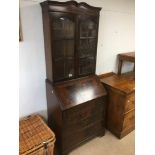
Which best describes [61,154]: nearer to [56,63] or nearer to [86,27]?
[56,63]

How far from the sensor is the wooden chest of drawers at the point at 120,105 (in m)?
2.21

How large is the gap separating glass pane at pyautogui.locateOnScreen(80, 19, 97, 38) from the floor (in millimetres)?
1627

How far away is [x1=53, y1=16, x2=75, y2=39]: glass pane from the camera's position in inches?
69.3

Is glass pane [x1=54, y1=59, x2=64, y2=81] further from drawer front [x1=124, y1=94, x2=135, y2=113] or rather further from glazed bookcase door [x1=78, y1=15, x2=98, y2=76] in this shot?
drawer front [x1=124, y1=94, x2=135, y2=113]

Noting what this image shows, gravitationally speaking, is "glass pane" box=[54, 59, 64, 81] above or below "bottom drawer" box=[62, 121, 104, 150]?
above

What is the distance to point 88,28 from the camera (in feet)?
6.72

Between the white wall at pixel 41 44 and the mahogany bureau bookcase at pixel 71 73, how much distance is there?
0.11 m

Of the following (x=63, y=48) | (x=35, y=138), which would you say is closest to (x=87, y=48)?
(x=63, y=48)

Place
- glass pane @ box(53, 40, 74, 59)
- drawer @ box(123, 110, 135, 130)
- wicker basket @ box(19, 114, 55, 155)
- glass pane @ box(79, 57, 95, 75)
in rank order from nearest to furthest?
1. wicker basket @ box(19, 114, 55, 155)
2. glass pane @ box(53, 40, 74, 59)
3. glass pane @ box(79, 57, 95, 75)
4. drawer @ box(123, 110, 135, 130)

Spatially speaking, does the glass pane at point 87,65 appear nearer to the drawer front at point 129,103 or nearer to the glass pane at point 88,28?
the glass pane at point 88,28

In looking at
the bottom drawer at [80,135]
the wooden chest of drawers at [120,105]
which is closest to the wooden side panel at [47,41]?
the bottom drawer at [80,135]

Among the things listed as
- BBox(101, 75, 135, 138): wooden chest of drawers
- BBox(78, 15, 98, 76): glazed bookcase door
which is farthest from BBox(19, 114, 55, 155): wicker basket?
BBox(101, 75, 135, 138): wooden chest of drawers

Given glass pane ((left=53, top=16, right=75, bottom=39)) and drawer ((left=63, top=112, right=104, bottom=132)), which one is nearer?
glass pane ((left=53, top=16, right=75, bottom=39))
